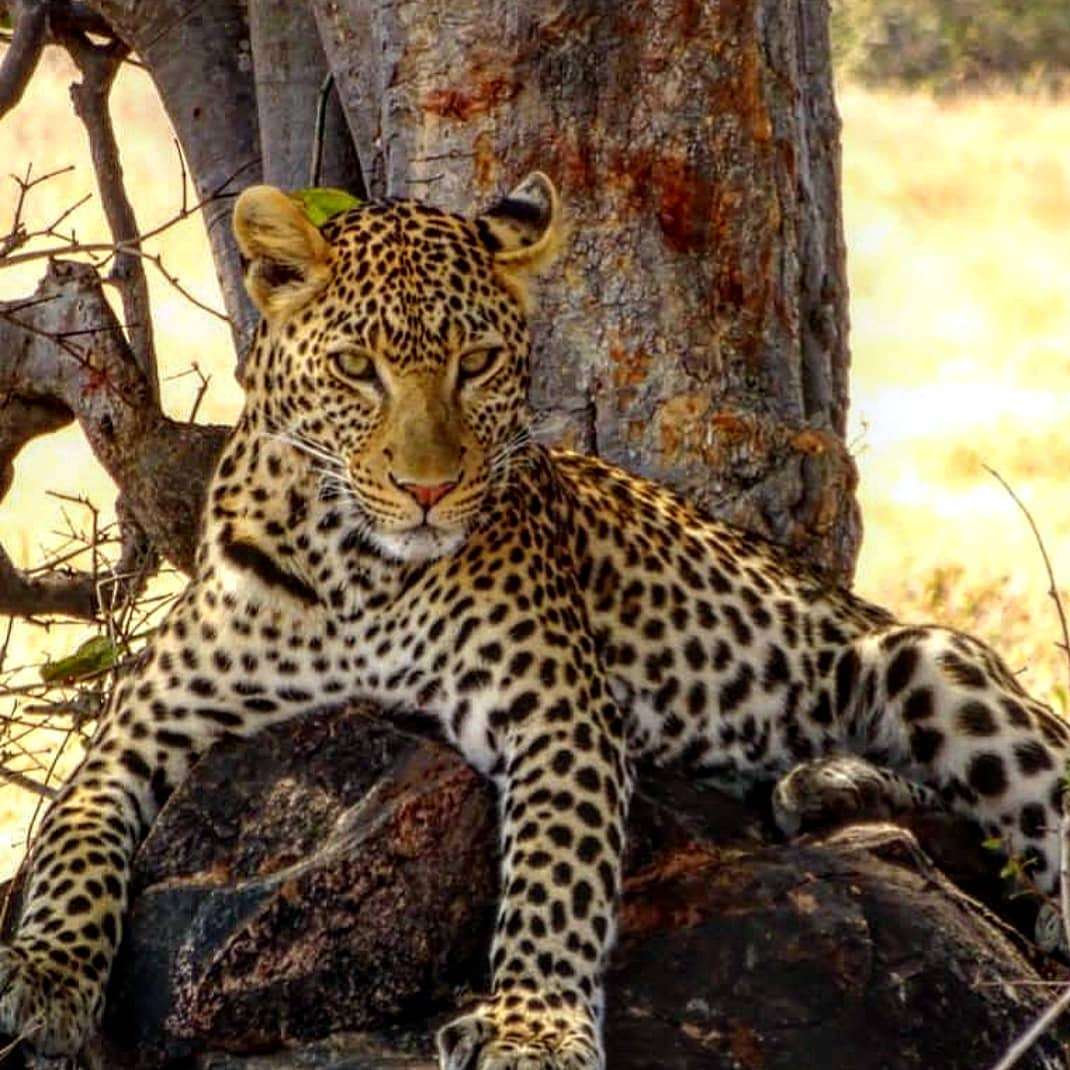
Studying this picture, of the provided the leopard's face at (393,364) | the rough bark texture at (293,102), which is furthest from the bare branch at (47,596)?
the leopard's face at (393,364)

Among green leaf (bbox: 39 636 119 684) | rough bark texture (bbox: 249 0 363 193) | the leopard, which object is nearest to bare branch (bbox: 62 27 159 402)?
rough bark texture (bbox: 249 0 363 193)

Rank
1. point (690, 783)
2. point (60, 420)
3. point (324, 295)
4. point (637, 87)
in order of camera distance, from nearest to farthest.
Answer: point (324, 295)
point (690, 783)
point (637, 87)
point (60, 420)

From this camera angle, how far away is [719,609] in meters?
8.29

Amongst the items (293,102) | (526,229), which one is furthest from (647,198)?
(293,102)

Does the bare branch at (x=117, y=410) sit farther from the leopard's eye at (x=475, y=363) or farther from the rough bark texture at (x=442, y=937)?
the leopard's eye at (x=475, y=363)

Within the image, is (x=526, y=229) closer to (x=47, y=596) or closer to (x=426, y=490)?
(x=426, y=490)

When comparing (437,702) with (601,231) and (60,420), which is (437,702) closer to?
(601,231)

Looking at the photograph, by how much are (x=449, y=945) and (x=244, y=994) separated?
1.73ft

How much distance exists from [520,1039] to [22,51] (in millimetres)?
5167

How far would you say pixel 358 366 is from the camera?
285 inches

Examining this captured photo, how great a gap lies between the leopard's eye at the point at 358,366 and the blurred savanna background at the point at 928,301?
310 inches

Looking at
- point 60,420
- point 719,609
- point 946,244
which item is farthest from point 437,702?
point 946,244

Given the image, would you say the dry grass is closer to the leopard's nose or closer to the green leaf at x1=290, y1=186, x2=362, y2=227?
the green leaf at x1=290, y1=186, x2=362, y2=227

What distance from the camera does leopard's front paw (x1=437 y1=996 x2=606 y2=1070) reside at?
21.2 feet
